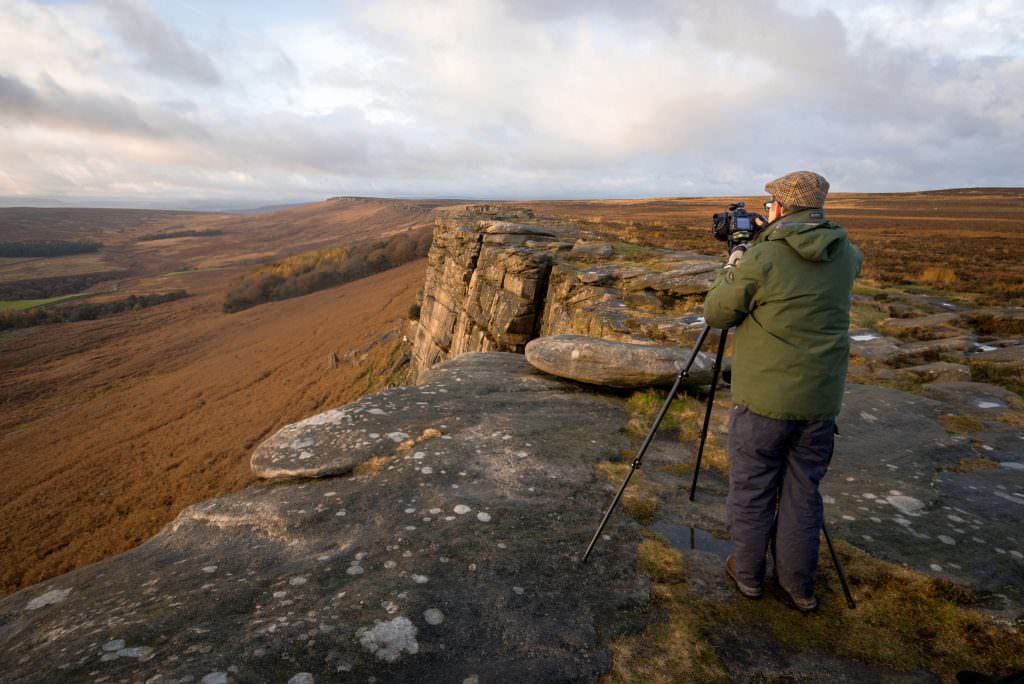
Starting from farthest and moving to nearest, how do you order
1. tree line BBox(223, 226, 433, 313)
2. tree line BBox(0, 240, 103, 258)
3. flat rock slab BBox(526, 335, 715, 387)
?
tree line BBox(0, 240, 103, 258) → tree line BBox(223, 226, 433, 313) → flat rock slab BBox(526, 335, 715, 387)

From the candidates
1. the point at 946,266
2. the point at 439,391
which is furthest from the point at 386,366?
the point at 946,266

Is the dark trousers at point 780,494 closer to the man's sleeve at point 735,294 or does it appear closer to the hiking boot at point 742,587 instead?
the hiking boot at point 742,587

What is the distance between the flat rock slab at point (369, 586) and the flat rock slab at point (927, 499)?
270 centimetres

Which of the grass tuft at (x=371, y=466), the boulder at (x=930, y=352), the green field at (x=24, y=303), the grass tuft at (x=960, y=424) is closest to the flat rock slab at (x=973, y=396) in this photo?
the grass tuft at (x=960, y=424)

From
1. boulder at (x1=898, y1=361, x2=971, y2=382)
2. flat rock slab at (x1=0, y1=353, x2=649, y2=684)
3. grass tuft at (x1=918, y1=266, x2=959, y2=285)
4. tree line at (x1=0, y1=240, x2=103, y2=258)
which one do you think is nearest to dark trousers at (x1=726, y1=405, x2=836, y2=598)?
flat rock slab at (x1=0, y1=353, x2=649, y2=684)

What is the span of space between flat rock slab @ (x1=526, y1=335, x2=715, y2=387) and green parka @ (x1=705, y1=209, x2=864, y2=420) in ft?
16.7

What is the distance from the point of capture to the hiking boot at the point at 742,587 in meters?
3.97

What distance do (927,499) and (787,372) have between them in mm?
3682

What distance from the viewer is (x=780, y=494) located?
13.5ft

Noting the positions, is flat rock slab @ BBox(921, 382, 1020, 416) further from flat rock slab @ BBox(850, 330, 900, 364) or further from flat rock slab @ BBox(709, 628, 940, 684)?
flat rock slab @ BBox(709, 628, 940, 684)

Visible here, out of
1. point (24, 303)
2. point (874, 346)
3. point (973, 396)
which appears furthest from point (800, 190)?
point (24, 303)

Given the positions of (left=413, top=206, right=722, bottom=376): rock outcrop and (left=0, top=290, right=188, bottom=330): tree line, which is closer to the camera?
(left=413, top=206, right=722, bottom=376): rock outcrop

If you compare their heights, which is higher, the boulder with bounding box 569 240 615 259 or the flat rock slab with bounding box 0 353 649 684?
the boulder with bounding box 569 240 615 259

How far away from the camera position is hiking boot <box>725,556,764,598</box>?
3967mm
